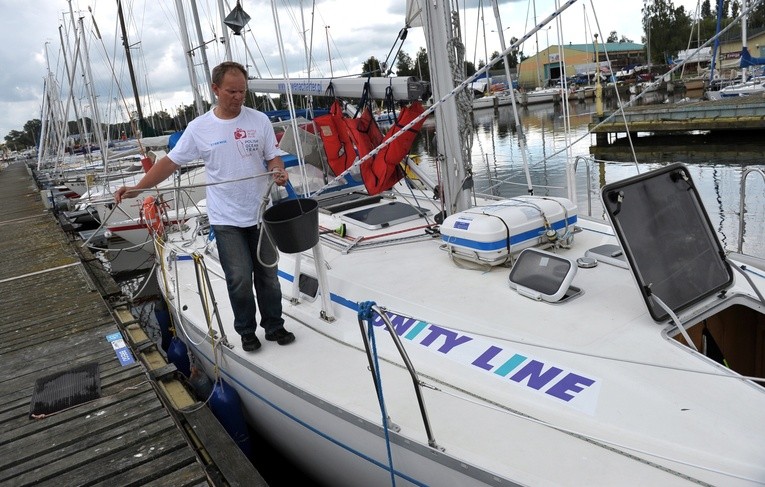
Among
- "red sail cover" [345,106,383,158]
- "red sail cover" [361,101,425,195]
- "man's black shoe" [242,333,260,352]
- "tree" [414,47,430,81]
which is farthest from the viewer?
"tree" [414,47,430,81]

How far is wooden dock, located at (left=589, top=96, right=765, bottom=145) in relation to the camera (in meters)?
17.8

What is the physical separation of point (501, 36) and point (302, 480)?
3.85 m

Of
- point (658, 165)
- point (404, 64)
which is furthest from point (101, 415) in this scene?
point (658, 165)

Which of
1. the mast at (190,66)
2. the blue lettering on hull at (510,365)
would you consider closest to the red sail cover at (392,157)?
the blue lettering on hull at (510,365)

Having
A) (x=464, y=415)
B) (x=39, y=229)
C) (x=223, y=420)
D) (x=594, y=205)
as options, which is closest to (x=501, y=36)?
(x=464, y=415)

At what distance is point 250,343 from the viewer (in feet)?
11.3

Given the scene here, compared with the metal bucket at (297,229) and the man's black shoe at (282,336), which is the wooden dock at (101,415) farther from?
the metal bucket at (297,229)

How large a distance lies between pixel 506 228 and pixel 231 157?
1.74 m

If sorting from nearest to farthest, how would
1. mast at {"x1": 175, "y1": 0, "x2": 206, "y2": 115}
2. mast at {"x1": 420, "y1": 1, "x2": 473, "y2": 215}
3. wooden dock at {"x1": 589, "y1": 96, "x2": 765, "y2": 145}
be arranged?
1. mast at {"x1": 420, "y1": 1, "x2": 473, "y2": 215}
2. mast at {"x1": 175, "y1": 0, "x2": 206, "y2": 115}
3. wooden dock at {"x1": 589, "y1": 96, "x2": 765, "y2": 145}

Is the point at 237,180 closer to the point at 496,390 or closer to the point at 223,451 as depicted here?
the point at 223,451

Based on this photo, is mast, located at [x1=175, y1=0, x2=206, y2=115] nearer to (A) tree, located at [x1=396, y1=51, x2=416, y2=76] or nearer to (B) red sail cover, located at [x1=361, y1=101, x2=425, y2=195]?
(A) tree, located at [x1=396, y1=51, x2=416, y2=76]

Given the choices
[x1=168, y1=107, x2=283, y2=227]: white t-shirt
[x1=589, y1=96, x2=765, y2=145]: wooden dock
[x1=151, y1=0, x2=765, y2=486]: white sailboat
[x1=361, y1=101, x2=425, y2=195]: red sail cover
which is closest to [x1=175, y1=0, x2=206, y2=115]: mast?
[x1=361, y1=101, x2=425, y2=195]: red sail cover

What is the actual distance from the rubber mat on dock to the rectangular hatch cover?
346cm

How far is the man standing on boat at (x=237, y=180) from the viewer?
3184 mm
